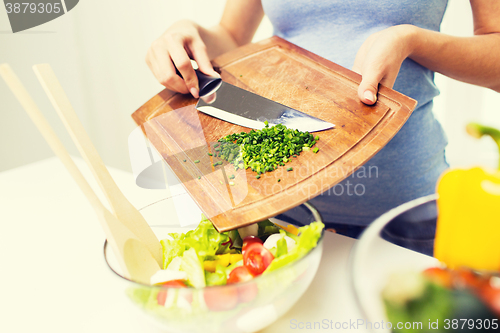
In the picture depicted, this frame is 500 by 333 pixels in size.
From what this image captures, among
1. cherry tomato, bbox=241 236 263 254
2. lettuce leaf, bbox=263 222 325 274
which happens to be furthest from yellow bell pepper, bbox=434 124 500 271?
cherry tomato, bbox=241 236 263 254

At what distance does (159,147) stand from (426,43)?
28.2 inches

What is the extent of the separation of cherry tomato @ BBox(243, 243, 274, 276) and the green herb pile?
0.60 ft

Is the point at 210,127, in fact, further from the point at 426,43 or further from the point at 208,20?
the point at 208,20

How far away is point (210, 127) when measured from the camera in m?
0.86

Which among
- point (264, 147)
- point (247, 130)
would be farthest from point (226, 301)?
point (247, 130)

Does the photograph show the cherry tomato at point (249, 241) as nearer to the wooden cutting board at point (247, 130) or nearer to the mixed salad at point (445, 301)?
the wooden cutting board at point (247, 130)

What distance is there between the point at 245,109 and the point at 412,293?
685 mm

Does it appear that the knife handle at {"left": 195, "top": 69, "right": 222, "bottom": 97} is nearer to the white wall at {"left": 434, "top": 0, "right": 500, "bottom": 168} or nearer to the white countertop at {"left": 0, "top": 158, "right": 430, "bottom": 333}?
the white countertop at {"left": 0, "top": 158, "right": 430, "bottom": 333}

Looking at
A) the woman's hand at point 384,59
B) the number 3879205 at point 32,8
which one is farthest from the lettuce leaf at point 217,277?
the number 3879205 at point 32,8

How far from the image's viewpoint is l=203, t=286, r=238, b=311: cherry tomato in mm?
396

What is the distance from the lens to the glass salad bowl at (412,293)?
0.25 m

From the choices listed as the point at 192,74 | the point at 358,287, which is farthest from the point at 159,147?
the point at 358,287

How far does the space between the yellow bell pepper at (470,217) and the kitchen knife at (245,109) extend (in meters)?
0.42

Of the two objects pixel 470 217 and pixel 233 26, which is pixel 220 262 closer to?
pixel 470 217
